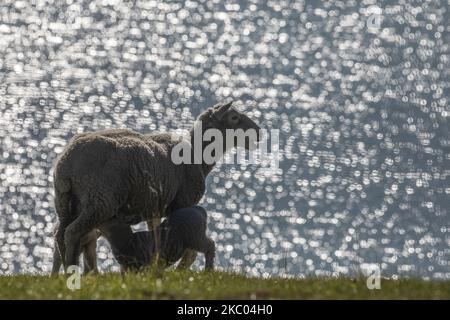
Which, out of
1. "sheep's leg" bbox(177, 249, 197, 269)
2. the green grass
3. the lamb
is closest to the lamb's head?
the lamb

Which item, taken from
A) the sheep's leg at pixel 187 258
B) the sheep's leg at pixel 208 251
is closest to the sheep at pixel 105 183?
the sheep's leg at pixel 187 258

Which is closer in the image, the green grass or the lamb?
the green grass

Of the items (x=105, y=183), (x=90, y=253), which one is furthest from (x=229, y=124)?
A: (x=105, y=183)

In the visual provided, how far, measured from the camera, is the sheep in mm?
13531

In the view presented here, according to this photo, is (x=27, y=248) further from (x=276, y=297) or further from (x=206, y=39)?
(x=206, y=39)

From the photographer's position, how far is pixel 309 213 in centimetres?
7831

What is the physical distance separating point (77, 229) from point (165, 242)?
1129 mm

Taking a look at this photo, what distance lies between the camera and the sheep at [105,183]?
13531 millimetres

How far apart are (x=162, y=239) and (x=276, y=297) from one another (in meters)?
4.56

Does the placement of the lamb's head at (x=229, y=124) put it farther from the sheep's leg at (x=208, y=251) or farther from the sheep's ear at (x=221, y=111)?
the sheep's leg at (x=208, y=251)

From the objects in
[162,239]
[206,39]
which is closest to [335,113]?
[206,39]

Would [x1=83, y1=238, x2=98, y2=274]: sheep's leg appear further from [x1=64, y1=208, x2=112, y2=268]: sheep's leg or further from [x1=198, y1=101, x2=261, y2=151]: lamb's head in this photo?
[x1=198, y1=101, x2=261, y2=151]: lamb's head

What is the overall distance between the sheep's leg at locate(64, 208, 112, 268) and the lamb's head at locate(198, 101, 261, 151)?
3756 mm

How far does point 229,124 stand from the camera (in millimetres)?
17078
